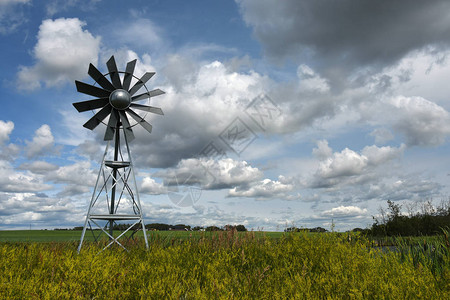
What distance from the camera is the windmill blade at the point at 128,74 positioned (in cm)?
1377

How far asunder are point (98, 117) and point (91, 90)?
3.81ft

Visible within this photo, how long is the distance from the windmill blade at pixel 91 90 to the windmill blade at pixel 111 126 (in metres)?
0.82

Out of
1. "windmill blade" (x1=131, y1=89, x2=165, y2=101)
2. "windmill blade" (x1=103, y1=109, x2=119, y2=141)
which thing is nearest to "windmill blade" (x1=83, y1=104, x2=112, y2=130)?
"windmill blade" (x1=103, y1=109, x2=119, y2=141)

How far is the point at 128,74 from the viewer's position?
13789mm

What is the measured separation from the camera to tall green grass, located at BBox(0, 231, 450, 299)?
17.1 ft

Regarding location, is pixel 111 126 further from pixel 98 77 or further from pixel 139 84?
pixel 139 84

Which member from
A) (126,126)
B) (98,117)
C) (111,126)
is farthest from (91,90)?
(126,126)

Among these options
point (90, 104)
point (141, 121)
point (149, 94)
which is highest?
point (149, 94)

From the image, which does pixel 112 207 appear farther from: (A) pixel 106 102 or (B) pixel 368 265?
(B) pixel 368 265

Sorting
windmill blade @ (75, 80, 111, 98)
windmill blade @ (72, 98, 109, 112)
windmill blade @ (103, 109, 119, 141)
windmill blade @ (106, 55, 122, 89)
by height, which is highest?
windmill blade @ (106, 55, 122, 89)

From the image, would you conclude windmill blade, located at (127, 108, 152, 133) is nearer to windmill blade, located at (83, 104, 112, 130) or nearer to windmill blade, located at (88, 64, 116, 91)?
windmill blade, located at (83, 104, 112, 130)

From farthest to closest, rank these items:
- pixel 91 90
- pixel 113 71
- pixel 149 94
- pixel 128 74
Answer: pixel 149 94, pixel 128 74, pixel 113 71, pixel 91 90

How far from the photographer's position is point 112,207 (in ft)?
41.1

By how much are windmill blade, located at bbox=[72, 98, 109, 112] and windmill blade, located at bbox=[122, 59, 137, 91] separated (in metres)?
1.07
